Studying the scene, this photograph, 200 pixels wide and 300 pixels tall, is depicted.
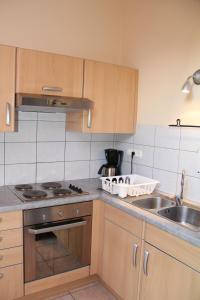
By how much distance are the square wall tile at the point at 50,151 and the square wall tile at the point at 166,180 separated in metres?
0.91

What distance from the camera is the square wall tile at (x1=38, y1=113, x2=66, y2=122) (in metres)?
2.42

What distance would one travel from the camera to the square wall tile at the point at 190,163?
2.02 meters

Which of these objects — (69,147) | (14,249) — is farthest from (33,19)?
(14,249)

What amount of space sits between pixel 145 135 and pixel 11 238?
145 centimetres

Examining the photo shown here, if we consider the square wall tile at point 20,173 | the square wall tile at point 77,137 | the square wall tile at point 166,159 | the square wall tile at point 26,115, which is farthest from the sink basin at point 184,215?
the square wall tile at point 26,115

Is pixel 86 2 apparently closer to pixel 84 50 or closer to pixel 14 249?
pixel 84 50

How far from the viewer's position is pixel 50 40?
7.97ft

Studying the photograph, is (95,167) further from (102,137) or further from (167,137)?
(167,137)

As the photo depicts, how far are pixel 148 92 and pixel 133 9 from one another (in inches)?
35.1

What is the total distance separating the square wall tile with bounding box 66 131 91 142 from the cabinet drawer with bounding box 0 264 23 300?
120 centimetres

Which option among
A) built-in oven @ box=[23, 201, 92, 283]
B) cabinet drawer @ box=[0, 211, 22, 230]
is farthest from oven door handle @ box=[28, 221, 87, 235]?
cabinet drawer @ box=[0, 211, 22, 230]

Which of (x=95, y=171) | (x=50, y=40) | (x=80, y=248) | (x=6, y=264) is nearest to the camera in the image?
(x=6, y=264)

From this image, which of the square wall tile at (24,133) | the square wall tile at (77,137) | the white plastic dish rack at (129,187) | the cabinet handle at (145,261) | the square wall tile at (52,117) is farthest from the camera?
the square wall tile at (77,137)

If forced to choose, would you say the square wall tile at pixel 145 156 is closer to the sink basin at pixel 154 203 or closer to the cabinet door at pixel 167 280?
the sink basin at pixel 154 203
